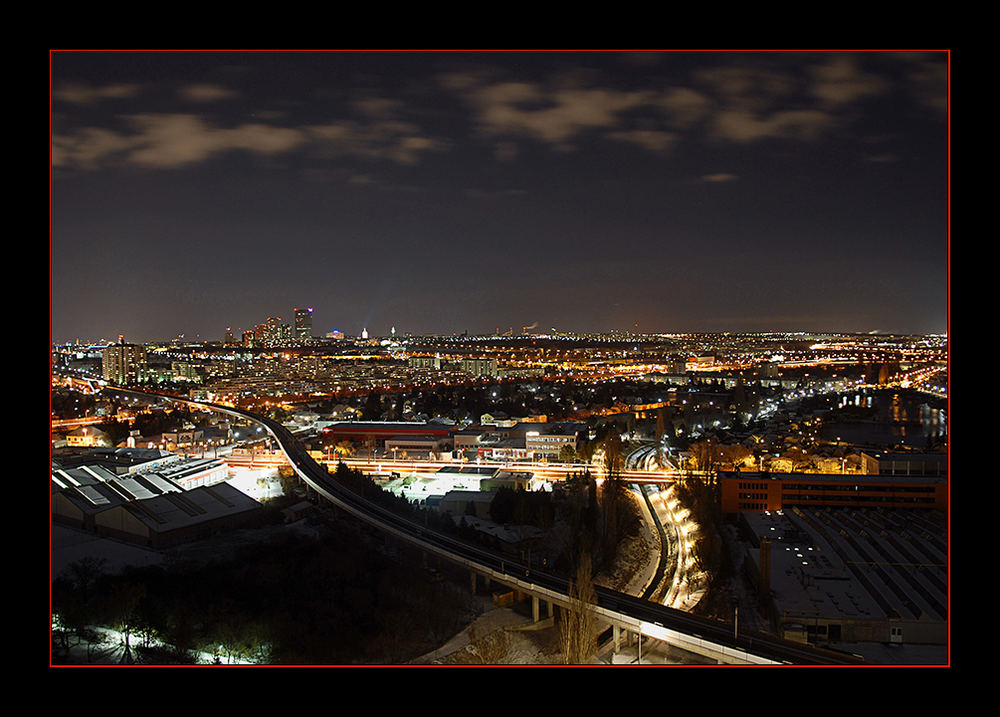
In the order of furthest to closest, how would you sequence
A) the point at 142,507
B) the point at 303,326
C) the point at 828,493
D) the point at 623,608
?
the point at 303,326 < the point at 828,493 < the point at 142,507 < the point at 623,608

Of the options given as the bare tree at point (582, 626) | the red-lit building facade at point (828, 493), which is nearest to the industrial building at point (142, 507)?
the bare tree at point (582, 626)

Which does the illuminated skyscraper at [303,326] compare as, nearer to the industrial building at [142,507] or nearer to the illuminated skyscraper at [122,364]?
the illuminated skyscraper at [122,364]

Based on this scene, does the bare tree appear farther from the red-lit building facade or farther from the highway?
the red-lit building facade

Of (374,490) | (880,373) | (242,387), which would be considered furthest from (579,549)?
(880,373)

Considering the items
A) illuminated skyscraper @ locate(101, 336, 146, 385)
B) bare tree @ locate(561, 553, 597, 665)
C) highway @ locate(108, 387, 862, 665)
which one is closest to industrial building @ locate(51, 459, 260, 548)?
highway @ locate(108, 387, 862, 665)

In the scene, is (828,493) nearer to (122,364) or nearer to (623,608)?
(623,608)

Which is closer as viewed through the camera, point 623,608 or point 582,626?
point 582,626

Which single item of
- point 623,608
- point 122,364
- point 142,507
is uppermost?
point 122,364

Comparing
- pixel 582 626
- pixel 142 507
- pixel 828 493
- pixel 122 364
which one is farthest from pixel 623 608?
pixel 122 364
